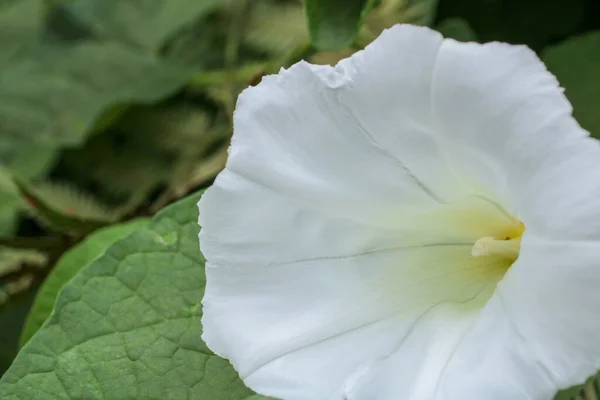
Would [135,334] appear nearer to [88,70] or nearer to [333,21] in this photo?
[333,21]

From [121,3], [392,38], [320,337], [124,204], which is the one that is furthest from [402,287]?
[121,3]

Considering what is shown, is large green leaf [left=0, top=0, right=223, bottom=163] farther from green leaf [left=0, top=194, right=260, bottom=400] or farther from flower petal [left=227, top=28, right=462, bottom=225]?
flower petal [left=227, top=28, right=462, bottom=225]

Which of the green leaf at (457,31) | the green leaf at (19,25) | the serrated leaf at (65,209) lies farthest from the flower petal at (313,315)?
the green leaf at (19,25)

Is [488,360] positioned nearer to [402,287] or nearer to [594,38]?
[402,287]

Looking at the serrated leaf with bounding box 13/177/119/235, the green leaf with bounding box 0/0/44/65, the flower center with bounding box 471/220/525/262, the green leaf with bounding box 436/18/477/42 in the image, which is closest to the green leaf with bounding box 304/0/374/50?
the green leaf with bounding box 436/18/477/42

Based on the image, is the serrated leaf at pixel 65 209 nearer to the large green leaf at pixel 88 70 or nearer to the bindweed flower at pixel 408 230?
the large green leaf at pixel 88 70

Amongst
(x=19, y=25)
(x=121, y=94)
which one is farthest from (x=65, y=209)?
(x=19, y=25)
